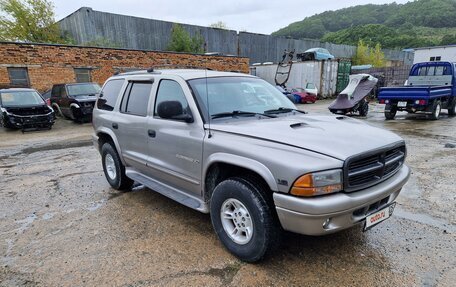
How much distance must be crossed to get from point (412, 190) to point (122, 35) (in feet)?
86.8

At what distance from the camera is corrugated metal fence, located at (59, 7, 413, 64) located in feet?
79.7

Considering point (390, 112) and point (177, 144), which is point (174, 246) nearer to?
point (177, 144)

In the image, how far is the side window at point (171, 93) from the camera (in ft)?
10.7

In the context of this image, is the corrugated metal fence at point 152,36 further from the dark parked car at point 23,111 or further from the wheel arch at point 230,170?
the wheel arch at point 230,170

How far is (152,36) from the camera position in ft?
90.1

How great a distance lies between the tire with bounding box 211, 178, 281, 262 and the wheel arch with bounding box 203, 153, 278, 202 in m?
0.12

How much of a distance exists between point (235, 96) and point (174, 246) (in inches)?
70.3

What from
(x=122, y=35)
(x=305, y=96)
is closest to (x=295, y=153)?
(x=305, y=96)

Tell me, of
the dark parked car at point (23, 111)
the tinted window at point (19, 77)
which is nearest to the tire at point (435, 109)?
the dark parked car at point (23, 111)

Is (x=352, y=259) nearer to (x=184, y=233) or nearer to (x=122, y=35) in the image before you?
(x=184, y=233)

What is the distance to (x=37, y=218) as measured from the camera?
3873 millimetres

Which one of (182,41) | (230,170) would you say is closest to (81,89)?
(230,170)

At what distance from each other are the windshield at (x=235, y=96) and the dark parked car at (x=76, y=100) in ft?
34.6

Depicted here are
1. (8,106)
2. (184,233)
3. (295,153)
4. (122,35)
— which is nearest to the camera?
(295,153)
